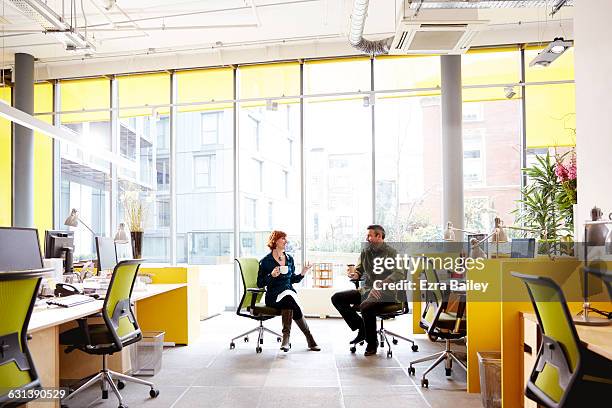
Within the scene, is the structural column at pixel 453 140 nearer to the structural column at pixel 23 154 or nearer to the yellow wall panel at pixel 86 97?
the yellow wall panel at pixel 86 97

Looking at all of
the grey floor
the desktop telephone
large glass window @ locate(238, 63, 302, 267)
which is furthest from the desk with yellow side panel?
large glass window @ locate(238, 63, 302, 267)

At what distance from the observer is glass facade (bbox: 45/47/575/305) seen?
7.60 m

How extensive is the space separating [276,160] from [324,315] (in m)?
2.57

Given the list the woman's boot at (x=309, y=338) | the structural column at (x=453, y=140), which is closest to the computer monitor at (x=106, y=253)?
the woman's boot at (x=309, y=338)

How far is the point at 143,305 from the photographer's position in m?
5.68

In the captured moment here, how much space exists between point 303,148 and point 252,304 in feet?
10.7

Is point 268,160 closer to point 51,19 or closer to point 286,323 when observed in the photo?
point 286,323

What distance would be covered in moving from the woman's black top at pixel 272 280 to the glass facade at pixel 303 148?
2.38 metres

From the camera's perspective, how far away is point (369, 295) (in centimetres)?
536

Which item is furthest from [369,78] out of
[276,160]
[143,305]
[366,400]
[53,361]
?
[53,361]

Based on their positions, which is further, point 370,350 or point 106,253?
point 370,350

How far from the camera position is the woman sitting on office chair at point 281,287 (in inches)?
213

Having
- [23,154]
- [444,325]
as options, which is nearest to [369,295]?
[444,325]

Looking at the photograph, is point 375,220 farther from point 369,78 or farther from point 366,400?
point 366,400
